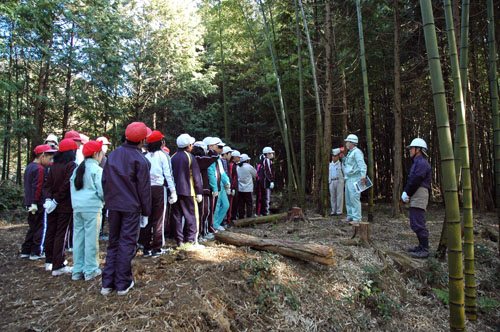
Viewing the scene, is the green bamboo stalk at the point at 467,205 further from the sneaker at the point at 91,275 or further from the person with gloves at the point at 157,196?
the sneaker at the point at 91,275

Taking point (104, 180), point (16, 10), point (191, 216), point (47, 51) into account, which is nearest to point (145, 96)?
point (47, 51)

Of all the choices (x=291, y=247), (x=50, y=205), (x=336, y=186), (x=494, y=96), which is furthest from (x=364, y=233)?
(x=50, y=205)

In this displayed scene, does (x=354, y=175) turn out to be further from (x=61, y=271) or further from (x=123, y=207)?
(x=61, y=271)

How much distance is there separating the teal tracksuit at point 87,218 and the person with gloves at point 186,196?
4.07 ft

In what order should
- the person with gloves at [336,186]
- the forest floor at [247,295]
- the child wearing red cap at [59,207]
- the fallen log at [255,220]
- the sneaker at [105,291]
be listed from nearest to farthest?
the forest floor at [247,295]
the sneaker at [105,291]
the child wearing red cap at [59,207]
the fallen log at [255,220]
the person with gloves at [336,186]

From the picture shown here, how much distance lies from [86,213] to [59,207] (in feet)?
Answer: 1.76

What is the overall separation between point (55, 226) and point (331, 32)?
24.6ft

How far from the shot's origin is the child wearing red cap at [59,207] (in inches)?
145

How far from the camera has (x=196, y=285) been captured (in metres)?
3.19

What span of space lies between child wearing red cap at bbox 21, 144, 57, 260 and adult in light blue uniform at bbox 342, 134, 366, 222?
18.9 ft

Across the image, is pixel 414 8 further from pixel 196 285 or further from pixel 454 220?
pixel 196 285

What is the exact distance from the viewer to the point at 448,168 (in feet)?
7.74

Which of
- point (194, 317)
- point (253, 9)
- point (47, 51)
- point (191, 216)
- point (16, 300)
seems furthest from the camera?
point (253, 9)

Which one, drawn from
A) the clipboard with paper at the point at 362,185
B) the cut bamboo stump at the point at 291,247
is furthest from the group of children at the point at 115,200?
the clipboard with paper at the point at 362,185
